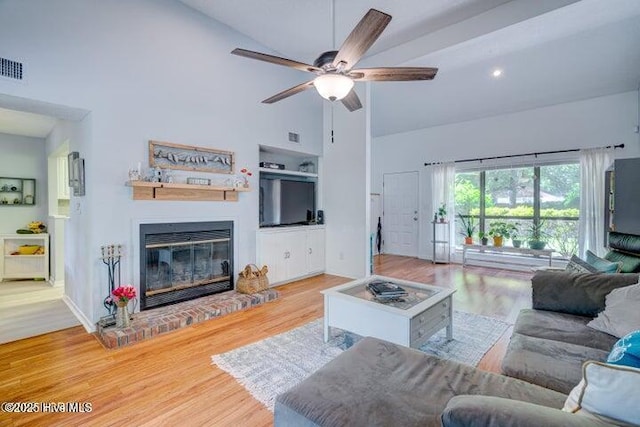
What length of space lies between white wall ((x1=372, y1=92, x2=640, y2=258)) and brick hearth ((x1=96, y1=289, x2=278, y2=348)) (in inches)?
183

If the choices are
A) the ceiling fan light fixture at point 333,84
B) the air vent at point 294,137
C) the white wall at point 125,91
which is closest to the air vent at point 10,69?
the white wall at point 125,91

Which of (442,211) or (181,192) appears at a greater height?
(181,192)

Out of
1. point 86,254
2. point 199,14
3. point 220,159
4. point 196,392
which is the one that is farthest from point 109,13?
point 196,392

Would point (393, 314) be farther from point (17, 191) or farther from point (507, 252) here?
point (17, 191)

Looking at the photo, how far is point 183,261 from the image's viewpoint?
145 inches

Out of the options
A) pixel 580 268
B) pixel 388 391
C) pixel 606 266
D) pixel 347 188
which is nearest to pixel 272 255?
pixel 347 188

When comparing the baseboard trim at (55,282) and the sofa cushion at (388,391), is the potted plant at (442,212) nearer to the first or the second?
the sofa cushion at (388,391)

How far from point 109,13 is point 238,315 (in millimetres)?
3409

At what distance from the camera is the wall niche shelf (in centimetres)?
510

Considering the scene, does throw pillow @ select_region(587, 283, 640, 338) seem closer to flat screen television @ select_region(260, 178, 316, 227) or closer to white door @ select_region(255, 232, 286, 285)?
white door @ select_region(255, 232, 286, 285)

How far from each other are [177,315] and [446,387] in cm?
274

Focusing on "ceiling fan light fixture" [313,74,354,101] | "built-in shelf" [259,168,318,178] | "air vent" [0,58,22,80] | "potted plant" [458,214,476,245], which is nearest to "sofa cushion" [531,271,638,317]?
"ceiling fan light fixture" [313,74,354,101]

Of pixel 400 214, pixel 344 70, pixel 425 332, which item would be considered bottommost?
pixel 425 332

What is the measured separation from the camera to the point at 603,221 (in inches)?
187
